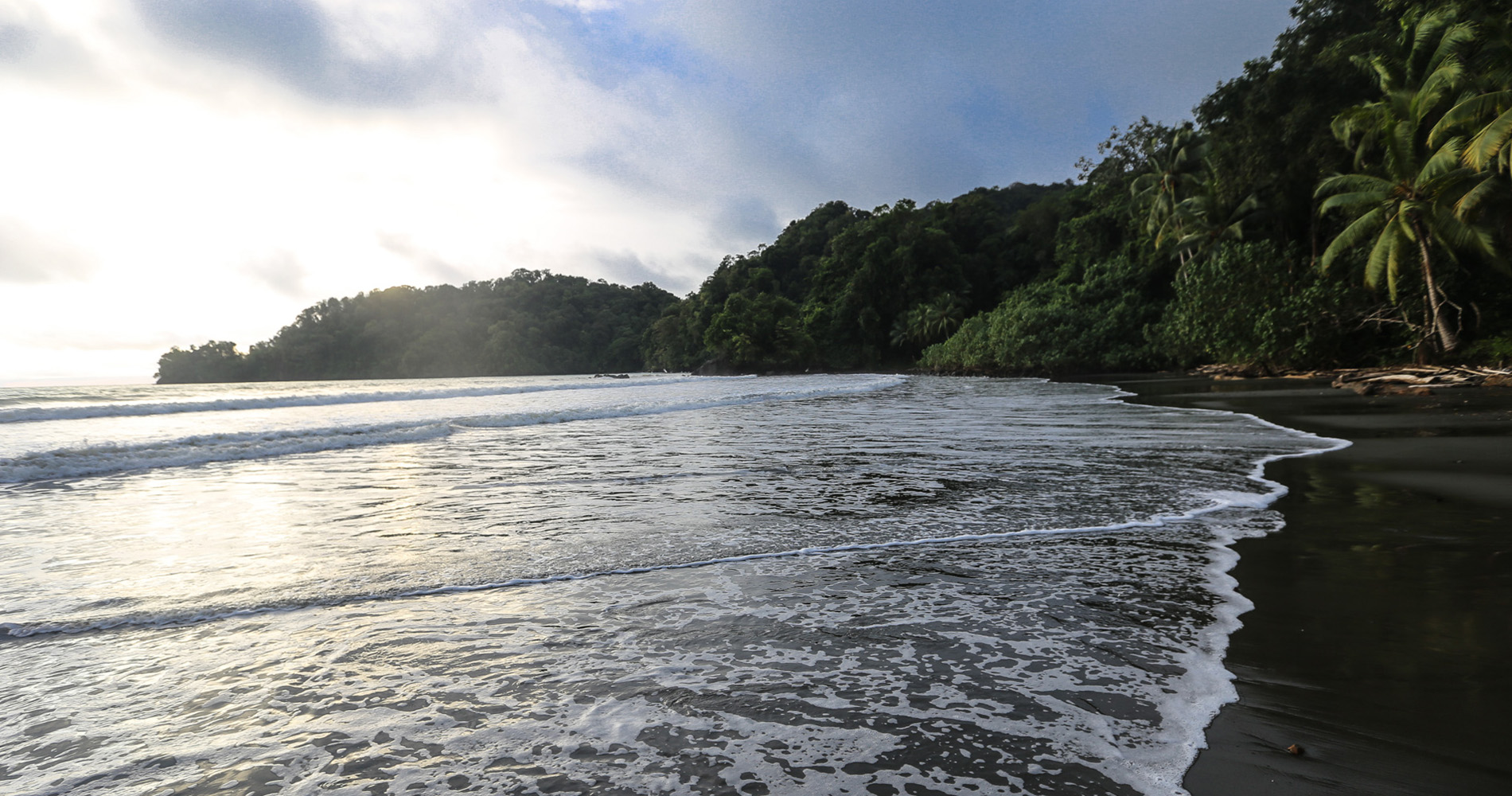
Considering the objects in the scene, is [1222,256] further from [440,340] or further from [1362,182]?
[440,340]

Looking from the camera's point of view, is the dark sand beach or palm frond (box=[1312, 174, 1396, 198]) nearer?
the dark sand beach

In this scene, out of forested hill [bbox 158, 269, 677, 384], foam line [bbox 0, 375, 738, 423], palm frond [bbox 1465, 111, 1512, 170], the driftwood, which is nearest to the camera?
palm frond [bbox 1465, 111, 1512, 170]

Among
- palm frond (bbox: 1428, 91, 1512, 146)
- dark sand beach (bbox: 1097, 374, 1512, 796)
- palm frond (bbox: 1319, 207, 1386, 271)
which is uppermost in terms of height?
palm frond (bbox: 1428, 91, 1512, 146)

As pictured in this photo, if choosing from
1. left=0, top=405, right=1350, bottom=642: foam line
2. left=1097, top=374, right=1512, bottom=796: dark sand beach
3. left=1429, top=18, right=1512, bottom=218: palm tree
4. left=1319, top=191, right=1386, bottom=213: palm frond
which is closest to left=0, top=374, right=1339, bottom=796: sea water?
left=0, top=405, right=1350, bottom=642: foam line

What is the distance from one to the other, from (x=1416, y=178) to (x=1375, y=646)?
79.3ft

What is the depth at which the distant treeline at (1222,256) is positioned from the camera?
19391mm

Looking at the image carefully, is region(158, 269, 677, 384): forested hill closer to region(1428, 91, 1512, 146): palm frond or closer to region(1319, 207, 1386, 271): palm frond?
region(1319, 207, 1386, 271): palm frond

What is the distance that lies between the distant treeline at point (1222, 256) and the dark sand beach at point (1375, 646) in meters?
15.4

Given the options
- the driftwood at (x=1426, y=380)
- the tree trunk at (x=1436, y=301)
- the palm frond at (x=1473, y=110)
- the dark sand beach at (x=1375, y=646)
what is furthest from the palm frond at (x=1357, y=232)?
the dark sand beach at (x=1375, y=646)

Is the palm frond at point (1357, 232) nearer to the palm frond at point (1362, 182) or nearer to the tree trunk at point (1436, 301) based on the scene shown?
the palm frond at point (1362, 182)

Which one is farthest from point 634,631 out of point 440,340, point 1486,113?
point 440,340

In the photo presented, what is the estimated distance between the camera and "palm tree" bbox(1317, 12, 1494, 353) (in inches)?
731

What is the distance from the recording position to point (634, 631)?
115 inches

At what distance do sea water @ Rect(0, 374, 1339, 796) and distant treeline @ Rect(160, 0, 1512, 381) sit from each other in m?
17.7
